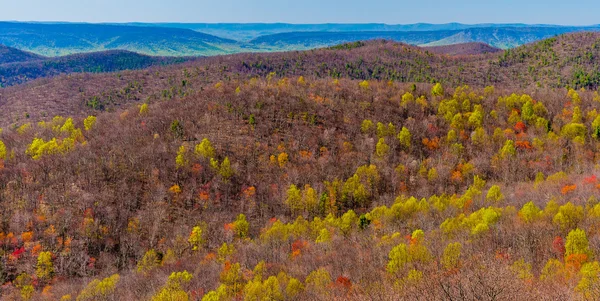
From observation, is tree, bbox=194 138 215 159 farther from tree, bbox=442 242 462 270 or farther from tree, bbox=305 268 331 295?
tree, bbox=442 242 462 270

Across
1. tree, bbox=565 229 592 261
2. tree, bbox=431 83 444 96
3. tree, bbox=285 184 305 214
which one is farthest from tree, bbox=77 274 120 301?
tree, bbox=431 83 444 96

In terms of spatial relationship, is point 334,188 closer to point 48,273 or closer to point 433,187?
point 433,187

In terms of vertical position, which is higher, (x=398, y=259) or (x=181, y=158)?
(x=181, y=158)

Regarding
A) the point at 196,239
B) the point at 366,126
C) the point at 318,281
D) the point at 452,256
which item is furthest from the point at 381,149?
the point at 318,281

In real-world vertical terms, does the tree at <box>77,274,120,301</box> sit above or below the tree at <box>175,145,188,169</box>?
below

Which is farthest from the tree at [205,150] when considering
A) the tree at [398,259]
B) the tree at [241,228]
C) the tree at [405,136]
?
the tree at [398,259]

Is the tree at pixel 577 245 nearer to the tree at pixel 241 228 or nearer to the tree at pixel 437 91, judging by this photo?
the tree at pixel 241 228

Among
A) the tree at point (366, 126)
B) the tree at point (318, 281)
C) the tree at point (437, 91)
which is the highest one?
the tree at point (437, 91)

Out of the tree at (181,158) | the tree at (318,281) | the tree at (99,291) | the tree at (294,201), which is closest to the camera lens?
the tree at (318,281)

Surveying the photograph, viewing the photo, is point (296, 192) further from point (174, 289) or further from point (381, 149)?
point (174, 289)
